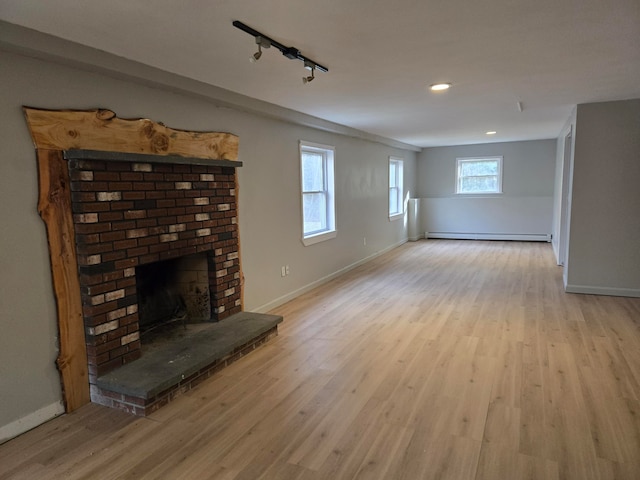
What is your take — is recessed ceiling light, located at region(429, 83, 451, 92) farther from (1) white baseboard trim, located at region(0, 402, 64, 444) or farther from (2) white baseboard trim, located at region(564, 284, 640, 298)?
(1) white baseboard trim, located at region(0, 402, 64, 444)

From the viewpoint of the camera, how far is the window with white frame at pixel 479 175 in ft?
30.5

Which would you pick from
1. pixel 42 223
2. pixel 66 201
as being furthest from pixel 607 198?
pixel 42 223

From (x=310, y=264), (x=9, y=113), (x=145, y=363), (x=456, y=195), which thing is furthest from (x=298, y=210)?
(x=456, y=195)

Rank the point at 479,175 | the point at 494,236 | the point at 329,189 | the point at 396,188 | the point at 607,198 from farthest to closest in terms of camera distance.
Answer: the point at 479,175
the point at 494,236
the point at 396,188
the point at 329,189
the point at 607,198

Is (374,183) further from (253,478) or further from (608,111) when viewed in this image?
(253,478)

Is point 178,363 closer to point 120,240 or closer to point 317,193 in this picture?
point 120,240

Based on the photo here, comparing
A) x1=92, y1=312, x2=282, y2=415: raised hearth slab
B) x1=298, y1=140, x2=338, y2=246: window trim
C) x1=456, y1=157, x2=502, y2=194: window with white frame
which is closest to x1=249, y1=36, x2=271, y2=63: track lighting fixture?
x1=92, y1=312, x2=282, y2=415: raised hearth slab

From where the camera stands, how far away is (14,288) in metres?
2.19

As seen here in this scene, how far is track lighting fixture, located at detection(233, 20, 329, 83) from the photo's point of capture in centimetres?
212

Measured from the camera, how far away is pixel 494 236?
927 centimetres

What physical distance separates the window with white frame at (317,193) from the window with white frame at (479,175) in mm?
Answer: 5092

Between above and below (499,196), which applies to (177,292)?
below

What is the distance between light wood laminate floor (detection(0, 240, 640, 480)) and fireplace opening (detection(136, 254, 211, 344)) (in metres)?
0.76

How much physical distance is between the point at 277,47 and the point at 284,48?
0.05 meters
